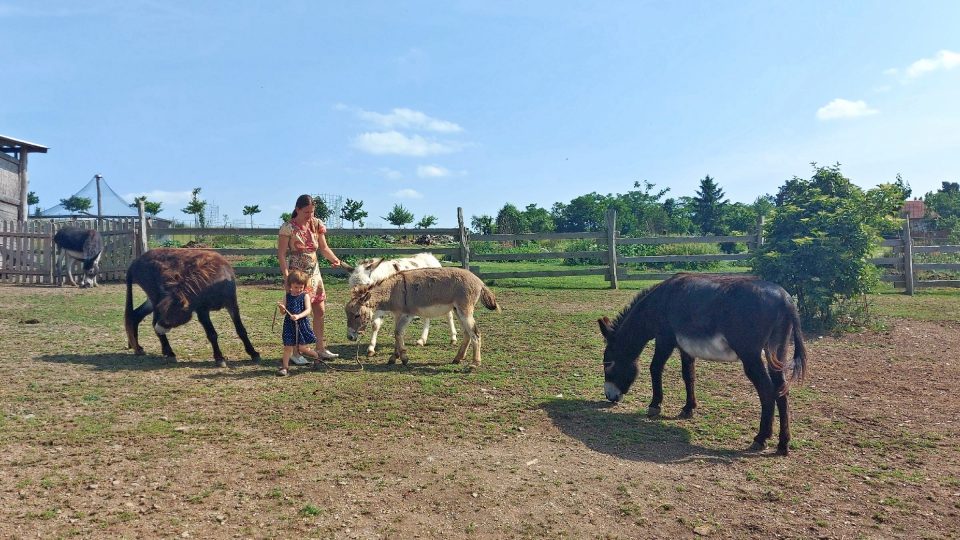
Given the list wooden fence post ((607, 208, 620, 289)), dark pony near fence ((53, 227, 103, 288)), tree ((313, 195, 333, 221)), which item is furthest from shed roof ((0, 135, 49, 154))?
wooden fence post ((607, 208, 620, 289))

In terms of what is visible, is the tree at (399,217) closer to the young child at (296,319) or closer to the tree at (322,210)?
the tree at (322,210)

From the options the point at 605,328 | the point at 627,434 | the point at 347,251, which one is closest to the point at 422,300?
the point at 605,328

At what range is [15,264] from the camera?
17.9m

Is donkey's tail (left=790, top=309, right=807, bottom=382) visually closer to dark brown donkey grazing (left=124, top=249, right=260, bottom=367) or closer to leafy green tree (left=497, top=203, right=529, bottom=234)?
dark brown donkey grazing (left=124, top=249, right=260, bottom=367)

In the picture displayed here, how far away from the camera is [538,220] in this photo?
167 ft

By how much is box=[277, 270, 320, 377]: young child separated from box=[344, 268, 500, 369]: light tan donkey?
672mm

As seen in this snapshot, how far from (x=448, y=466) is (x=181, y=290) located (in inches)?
205

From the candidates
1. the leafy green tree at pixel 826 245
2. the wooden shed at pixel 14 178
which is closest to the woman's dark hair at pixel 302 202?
the leafy green tree at pixel 826 245

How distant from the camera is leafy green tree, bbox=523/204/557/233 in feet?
162

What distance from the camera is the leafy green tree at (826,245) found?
1099 centimetres

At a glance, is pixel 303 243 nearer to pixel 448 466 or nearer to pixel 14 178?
pixel 448 466

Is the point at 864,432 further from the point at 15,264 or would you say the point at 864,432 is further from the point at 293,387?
the point at 15,264

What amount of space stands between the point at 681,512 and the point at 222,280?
22.4 feet

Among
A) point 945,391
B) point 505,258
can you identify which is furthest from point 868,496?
point 505,258
